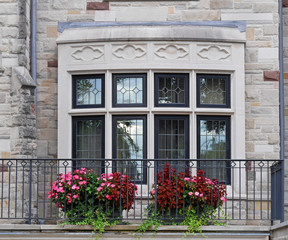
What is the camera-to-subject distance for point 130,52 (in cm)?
1141

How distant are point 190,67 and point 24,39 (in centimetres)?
279

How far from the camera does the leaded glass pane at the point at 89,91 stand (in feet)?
38.0

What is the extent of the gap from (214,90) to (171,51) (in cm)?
99

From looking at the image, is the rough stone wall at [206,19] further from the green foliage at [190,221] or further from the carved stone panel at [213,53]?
the green foliage at [190,221]

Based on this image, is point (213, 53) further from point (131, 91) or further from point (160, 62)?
point (131, 91)

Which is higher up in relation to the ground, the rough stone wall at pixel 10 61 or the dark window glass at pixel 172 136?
the rough stone wall at pixel 10 61

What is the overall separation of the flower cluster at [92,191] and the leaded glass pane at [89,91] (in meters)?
1.65

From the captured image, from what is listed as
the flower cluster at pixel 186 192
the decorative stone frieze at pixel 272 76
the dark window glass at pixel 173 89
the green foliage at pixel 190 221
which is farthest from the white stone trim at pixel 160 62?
the green foliage at pixel 190 221

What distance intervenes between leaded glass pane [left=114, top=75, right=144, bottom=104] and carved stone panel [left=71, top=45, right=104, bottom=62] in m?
0.47

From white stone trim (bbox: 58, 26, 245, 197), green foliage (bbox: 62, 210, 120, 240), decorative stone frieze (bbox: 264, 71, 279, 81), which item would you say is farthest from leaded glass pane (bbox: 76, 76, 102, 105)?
decorative stone frieze (bbox: 264, 71, 279, 81)

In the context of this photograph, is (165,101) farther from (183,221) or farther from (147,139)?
(183,221)

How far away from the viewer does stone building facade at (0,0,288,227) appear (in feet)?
37.3

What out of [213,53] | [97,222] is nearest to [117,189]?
[97,222]

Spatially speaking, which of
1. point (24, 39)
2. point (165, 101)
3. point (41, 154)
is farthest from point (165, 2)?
point (41, 154)
